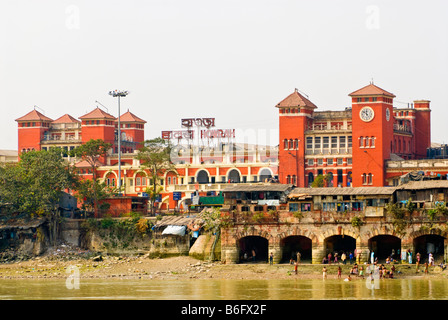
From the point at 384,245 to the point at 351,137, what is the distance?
32.0m

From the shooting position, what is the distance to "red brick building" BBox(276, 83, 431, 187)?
379 ft

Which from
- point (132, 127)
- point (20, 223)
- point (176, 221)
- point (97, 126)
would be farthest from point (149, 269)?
point (132, 127)

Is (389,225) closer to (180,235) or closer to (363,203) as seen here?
(363,203)

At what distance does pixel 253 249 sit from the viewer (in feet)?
308

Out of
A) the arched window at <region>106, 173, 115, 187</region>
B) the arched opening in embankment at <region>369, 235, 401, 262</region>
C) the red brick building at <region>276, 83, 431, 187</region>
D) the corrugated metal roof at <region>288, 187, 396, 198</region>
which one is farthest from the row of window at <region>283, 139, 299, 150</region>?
the arched opening in embankment at <region>369, 235, 401, 262</region>

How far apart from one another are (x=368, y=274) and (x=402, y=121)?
47.0 metres

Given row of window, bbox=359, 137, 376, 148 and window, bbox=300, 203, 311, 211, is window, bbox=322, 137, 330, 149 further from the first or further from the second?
window, bbox=300, 203, 311, 211

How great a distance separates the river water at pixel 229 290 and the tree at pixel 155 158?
112 feet

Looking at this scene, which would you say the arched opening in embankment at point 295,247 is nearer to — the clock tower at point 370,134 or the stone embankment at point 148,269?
the stone embankment at point 148,269

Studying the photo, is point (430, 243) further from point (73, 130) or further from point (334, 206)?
point (73, 130)

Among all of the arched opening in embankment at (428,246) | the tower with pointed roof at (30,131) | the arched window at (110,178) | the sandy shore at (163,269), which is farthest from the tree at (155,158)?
the arched opening in embankment at (428,246)

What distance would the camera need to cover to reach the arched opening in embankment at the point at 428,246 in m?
→ 86.0
